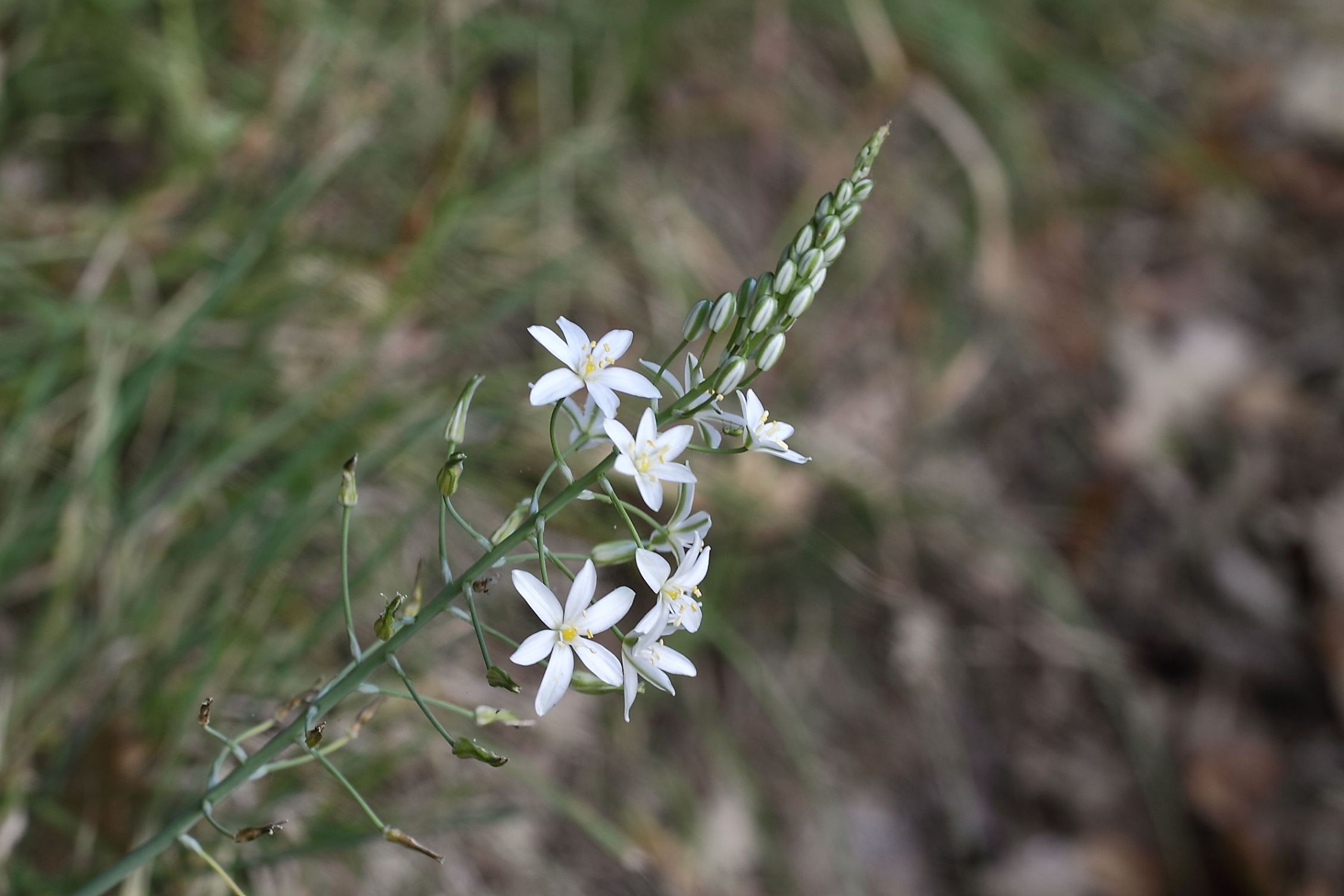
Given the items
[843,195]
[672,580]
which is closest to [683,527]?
[672,580]

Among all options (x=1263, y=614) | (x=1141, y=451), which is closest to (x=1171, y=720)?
(x=1263, y=614)

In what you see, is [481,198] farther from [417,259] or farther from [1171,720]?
[1171,720]

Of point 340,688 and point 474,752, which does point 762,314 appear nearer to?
point 474,752

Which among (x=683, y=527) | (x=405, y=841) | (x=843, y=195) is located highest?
(x=843, y=195)

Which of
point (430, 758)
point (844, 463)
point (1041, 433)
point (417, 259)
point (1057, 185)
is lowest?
point (430, 758)

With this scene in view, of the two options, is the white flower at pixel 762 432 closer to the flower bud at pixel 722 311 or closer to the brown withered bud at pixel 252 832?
the flower bud at pixel 722 311

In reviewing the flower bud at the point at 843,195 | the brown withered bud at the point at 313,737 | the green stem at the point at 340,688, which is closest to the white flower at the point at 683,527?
the green stem at the point at 340,688
